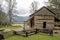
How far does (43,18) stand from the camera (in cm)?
4034

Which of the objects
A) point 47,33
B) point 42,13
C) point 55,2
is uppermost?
point 55,2

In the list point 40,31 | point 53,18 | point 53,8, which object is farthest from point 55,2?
point 40,31

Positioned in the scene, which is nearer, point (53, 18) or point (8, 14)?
point (53, 18)

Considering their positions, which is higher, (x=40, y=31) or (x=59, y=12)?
(x=59, y=12)

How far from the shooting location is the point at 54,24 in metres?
40.4

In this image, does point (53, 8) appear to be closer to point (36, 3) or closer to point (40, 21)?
point (40, 21)

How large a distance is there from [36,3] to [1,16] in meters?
20.0

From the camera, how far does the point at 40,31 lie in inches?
1255

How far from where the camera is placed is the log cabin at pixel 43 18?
40031mm

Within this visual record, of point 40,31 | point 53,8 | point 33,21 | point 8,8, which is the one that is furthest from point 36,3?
point 40,31

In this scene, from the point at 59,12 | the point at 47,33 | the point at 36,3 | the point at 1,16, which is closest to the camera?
the point at 47,33

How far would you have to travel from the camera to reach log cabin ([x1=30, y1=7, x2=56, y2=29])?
4003 centimetres

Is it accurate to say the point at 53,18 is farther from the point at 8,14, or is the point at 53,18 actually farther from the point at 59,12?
the point at 8,14

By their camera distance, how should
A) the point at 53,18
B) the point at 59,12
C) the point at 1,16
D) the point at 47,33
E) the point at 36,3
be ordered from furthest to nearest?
the point at 36,3 → the point at 1,16 → the point at 59,12 → the point at 53,18 → the point at 47,33
